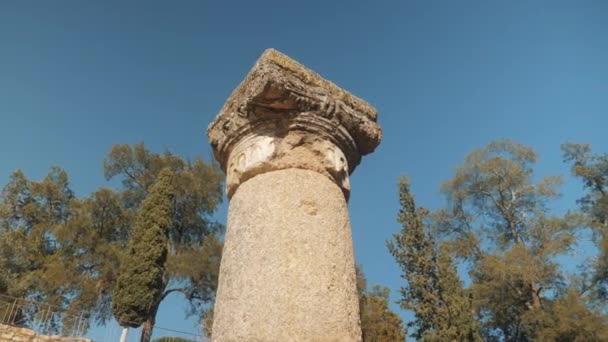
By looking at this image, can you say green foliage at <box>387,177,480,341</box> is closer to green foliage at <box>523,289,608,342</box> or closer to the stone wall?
green foliage at <box>523,289,608,342</box>

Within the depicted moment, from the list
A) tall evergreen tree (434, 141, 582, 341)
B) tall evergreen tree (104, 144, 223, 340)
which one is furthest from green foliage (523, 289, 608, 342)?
tall evergreen tree (104, 144, 223, 340)

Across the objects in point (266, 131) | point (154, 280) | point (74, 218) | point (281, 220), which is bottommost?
point (281, 220)

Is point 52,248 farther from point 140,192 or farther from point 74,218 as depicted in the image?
point 140,192

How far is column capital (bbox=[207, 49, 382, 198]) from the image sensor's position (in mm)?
2936

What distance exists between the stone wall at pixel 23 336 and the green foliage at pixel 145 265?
2.59 metres

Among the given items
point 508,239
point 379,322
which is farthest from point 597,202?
point 379,322

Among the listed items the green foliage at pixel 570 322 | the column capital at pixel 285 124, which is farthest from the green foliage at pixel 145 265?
the green foliage at pixel 570 322

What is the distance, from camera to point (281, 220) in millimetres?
2645

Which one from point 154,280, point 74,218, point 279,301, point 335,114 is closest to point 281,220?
point 279,301

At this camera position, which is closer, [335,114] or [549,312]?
[335,114]

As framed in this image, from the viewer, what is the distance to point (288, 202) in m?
2.73

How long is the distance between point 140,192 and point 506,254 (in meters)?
16.9

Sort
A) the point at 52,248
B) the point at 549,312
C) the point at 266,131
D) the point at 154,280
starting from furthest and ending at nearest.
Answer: the point at 52,248
the point at 549,312
the point at 154,280
the point at 266,131

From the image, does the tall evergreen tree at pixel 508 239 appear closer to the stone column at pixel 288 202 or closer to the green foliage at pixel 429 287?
the green foliage at pixel 429 287
